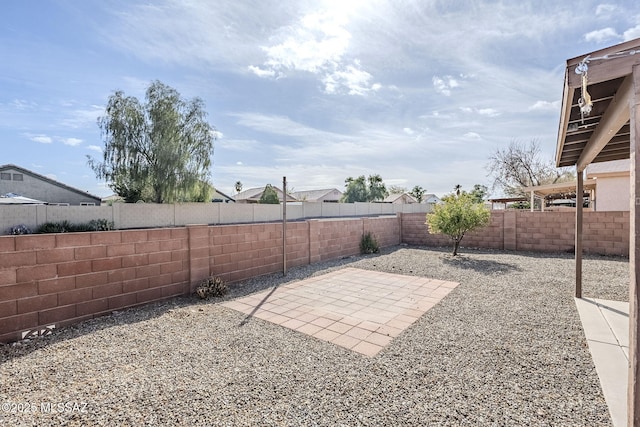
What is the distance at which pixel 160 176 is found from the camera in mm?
18984

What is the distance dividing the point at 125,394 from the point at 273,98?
11.3 m

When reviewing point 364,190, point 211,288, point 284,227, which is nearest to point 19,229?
point 284,227

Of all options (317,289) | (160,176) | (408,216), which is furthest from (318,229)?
(160,176)

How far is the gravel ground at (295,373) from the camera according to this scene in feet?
6.95

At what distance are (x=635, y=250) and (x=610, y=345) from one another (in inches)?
93.9

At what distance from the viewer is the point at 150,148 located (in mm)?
19109

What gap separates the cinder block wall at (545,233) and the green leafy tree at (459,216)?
4.45 feet

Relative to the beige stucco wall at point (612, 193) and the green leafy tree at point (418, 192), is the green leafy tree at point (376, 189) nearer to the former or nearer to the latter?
the green leafy tree at point (418, 192)

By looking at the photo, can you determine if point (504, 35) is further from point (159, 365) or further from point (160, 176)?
point (160, 176)

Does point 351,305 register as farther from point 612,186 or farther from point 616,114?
point 612,186

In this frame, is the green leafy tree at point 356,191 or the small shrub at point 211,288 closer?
the small shrub at point 211,288

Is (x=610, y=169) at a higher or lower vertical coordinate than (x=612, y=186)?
higher

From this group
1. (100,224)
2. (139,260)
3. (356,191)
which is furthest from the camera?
(356,191)

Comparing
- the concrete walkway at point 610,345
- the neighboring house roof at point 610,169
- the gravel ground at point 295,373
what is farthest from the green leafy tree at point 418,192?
the gravel ground at point 295,373
